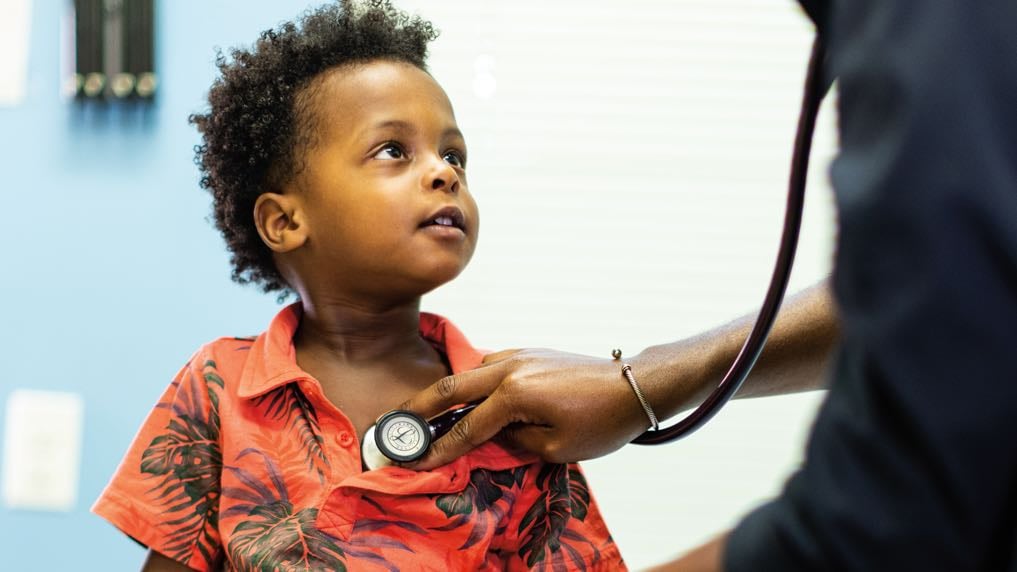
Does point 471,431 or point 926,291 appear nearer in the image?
point 926,291

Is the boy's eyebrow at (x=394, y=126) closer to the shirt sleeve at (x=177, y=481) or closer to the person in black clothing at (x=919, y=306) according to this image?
the shirt sleeve at (x=177, y=481)

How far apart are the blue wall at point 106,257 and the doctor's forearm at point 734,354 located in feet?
2.82

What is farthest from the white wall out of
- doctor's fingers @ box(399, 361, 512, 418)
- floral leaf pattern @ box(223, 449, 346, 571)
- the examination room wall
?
floral leaf pattern @ box(223, 449, 346, 571)

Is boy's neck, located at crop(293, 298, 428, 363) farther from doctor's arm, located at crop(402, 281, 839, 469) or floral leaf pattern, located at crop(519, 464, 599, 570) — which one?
floral leaf pattern, located at crop(519, 464, 599, 570)

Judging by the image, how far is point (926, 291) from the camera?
417 millimetres

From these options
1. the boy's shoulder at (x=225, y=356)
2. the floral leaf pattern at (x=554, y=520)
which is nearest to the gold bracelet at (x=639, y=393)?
the floral leaf pattern at (x=554, y=520)

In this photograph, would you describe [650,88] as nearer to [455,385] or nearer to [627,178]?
[627,178]

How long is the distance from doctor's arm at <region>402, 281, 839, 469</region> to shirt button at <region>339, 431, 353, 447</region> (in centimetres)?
8

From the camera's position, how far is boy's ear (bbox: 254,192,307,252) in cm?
121

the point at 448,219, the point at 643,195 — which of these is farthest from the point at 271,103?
the point at 643,195

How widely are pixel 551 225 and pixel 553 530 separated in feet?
2.54

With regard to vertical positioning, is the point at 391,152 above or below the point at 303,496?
above

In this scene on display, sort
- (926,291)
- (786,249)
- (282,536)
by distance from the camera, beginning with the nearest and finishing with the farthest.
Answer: (926,291), (786,249), (282,536)

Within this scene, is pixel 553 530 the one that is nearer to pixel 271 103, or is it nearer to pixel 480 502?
pixel 480 502
